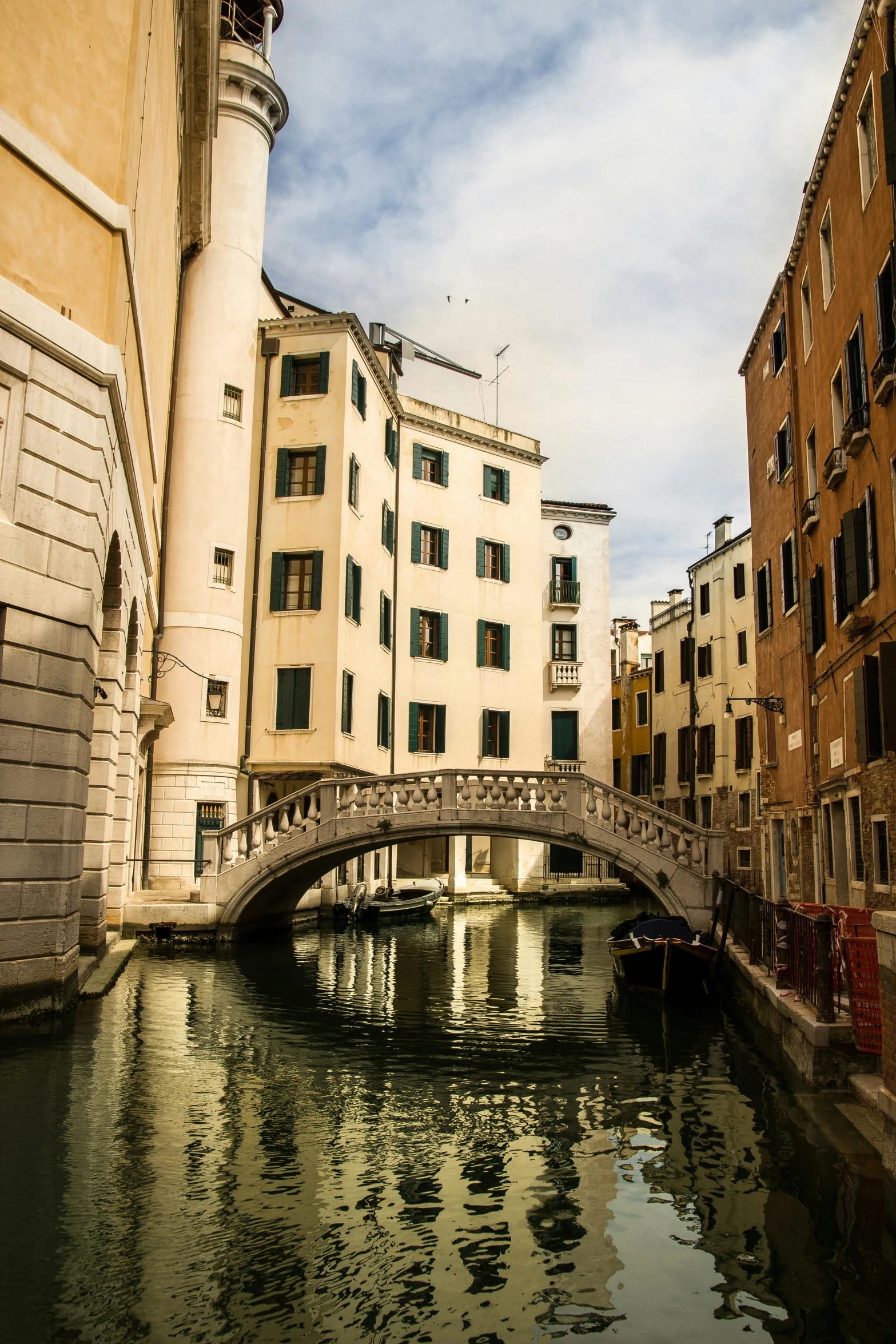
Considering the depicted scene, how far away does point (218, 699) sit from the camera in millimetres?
25422

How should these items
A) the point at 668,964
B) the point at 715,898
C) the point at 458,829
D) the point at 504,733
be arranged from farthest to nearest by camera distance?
the point at 504,733 < the point at 458,829 < the point at 715,898 < the point at 668,964

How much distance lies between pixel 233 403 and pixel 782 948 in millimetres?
19601

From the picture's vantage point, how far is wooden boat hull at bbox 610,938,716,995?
53.1ft

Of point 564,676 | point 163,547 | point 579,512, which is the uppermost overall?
point 579,512

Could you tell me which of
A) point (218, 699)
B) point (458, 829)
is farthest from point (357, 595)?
point (458, 829)

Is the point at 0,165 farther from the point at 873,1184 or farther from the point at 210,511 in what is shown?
the point at 210,511

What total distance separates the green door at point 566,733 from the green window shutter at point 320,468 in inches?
631

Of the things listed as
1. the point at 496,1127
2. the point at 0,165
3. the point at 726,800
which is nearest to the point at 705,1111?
the point at 496,1127

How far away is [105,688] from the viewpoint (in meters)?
15.0

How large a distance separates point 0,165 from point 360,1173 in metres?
9.34

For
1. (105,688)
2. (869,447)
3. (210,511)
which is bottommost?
(105,688)

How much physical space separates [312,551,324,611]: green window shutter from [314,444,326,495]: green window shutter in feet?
5.46

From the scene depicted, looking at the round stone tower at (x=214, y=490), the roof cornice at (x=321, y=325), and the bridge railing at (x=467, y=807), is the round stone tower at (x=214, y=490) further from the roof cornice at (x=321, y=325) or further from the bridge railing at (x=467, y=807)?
the bridge railing at (x=467, y=807)

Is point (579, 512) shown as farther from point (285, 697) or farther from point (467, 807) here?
point (467, 807)
